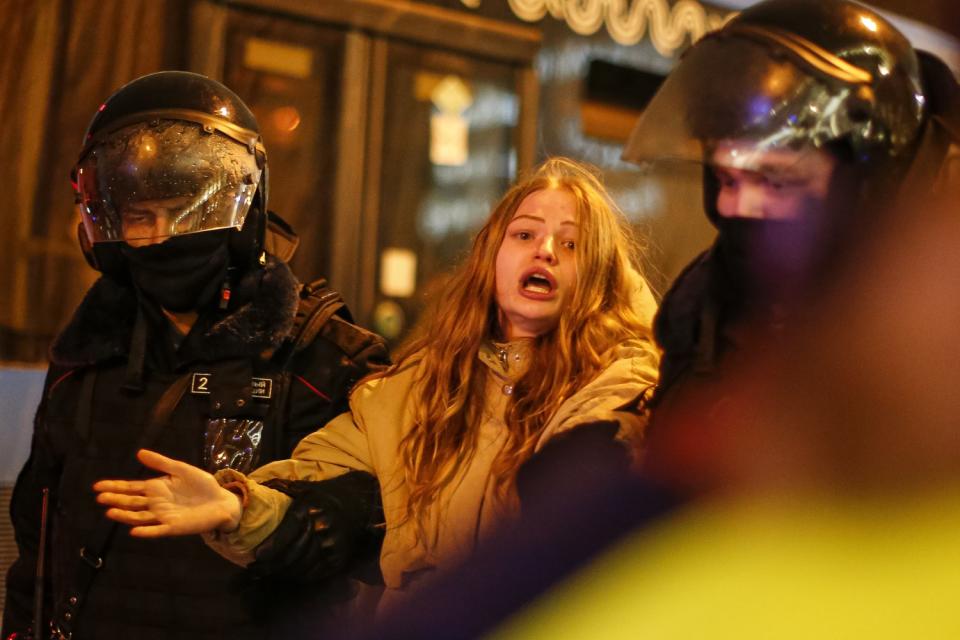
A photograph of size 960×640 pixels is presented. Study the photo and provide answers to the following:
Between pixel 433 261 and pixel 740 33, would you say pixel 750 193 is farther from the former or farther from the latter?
pixel 433 261

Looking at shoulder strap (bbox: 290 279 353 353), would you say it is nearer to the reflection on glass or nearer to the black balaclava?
the black balaclava

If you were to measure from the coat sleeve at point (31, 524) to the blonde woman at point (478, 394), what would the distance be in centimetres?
67

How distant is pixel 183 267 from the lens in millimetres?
2832

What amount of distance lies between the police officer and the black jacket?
119 cm

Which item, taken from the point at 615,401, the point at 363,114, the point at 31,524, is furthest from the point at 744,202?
the point at 363,114

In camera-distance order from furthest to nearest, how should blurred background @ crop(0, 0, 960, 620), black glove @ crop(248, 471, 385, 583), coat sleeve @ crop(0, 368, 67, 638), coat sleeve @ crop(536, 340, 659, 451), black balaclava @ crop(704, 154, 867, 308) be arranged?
1. blurred background @ crop(0, 0, 960, 620)
2. coat sleeve @ crop(0, 368, 67, 638)
3. black glove @ crop(248, 471, 385, 583)
4. coat sleeve @ crop(536, 340, 659, 451)
5. black balaclava @ crop(704, 154, 867, 308)

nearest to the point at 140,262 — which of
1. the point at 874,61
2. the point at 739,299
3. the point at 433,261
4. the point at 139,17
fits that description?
the point at 739,299

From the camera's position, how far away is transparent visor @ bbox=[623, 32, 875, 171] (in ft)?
5.81

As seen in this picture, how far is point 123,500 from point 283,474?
44 cm

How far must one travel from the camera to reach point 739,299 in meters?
1.88

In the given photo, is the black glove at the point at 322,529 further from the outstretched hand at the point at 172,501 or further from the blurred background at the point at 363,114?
the blurred background at the point at 363,114

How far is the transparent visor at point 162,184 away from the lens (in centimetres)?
285

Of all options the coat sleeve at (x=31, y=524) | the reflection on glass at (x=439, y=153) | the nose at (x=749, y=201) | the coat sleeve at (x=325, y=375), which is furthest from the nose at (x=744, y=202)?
the reflection on glass at (x=439, y=153)

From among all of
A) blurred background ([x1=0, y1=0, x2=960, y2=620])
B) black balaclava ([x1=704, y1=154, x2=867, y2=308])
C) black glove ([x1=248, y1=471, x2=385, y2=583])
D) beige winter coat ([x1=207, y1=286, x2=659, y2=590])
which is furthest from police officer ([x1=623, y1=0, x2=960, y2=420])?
blurred background ([x1=0, y1=0, x2=960, y2=620])
